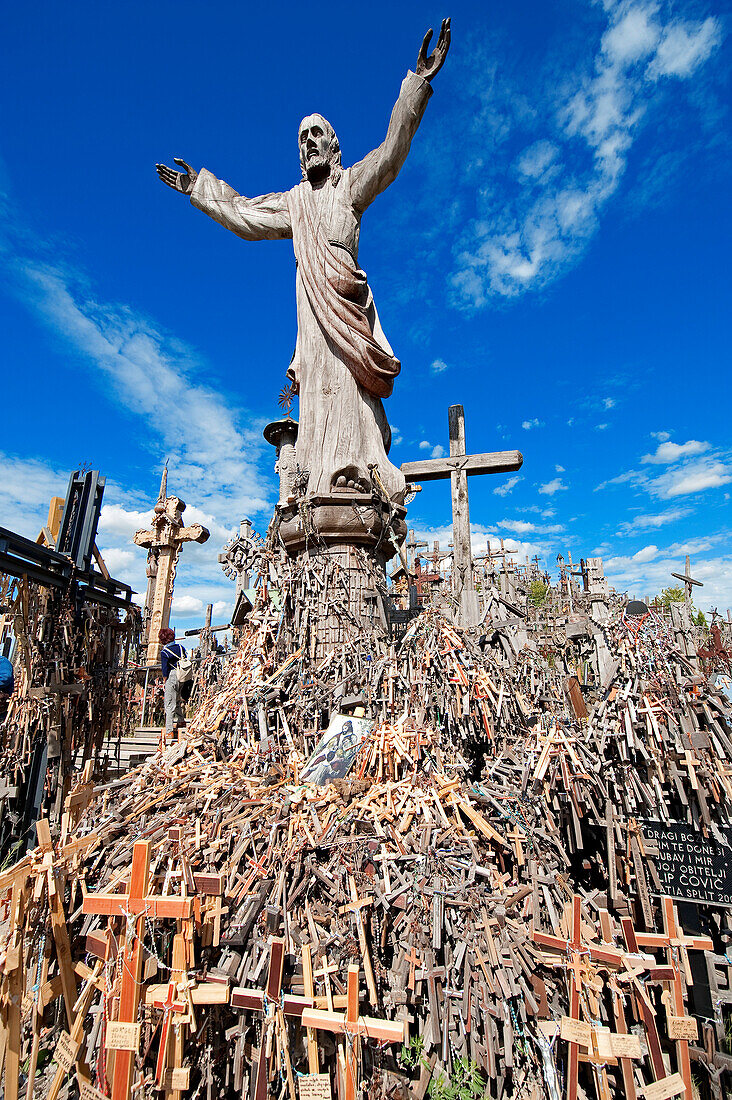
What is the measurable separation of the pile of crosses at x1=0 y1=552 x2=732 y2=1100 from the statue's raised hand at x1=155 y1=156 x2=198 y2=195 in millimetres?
6504

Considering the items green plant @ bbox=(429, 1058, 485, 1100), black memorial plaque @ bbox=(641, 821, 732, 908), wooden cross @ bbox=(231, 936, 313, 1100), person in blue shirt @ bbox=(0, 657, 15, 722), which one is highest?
person in blue shirt @ bbox=(0, 657, 15, 722)

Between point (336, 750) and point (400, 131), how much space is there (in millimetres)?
6220

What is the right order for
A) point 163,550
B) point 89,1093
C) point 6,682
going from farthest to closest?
point 163,550, point 6,682, point 89,1093

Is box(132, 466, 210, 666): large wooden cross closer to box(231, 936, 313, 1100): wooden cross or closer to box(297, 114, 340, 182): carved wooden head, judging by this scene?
box(297, 114, 340, 182): carved wooden head

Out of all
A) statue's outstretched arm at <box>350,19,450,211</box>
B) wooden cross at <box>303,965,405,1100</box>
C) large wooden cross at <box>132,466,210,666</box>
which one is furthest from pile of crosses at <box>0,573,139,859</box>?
large wooden cross at <box>132,466,210,666</box>

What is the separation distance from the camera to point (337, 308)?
6094mm

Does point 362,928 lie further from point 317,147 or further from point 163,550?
point 163,550

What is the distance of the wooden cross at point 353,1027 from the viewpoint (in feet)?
7.48

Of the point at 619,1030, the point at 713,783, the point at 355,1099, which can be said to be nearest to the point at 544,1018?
the point at 619,1030

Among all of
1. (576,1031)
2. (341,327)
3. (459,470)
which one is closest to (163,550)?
(459,470)

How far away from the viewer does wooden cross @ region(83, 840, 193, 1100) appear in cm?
230

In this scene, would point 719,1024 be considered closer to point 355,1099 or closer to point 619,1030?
point 619,1030

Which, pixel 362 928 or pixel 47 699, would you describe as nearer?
pixel 362 928

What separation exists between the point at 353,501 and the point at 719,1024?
4.52 m
